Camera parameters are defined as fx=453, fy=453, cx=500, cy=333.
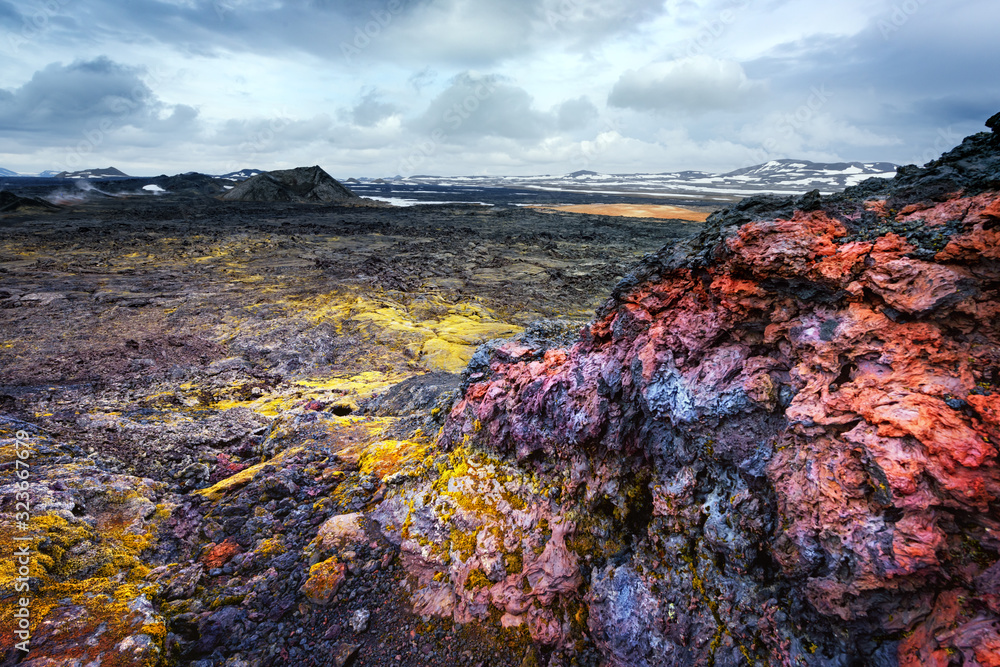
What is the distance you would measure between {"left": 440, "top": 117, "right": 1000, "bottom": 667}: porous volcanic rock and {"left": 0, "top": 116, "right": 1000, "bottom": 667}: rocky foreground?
0.02 metres

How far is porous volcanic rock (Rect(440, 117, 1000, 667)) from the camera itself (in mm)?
2285

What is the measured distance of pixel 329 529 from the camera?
453 centimetres

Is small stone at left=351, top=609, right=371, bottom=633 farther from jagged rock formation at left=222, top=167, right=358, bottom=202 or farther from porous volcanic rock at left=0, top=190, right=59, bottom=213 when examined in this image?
jagged rock formation at left=222, top=167, right=358, bottom=202

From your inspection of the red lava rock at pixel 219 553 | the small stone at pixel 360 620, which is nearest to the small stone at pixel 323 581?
the small stone at pixel 360 620

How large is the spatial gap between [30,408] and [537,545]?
8239 millimetres

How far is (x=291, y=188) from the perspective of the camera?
60.5 meters

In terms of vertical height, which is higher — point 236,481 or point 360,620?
point 236,481

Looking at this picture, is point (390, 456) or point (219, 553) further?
point (390, 456)

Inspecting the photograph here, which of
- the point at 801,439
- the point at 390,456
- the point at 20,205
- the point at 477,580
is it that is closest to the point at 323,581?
the point at 477,580

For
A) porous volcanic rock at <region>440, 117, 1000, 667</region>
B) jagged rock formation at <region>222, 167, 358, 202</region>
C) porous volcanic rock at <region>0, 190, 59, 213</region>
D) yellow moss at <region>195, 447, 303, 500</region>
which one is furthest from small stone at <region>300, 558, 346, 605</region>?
jagged rock formation at <region>222, 167, 358, 202</region>

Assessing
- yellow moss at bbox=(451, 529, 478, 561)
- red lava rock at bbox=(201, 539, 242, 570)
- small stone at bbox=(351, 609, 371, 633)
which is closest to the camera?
small stone at bbox=(351, 609, 371, 633)

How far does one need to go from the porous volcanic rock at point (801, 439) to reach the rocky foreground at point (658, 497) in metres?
0.02

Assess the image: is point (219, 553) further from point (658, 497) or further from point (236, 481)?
point (658, 497)

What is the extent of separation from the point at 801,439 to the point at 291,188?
6784 centimetres
